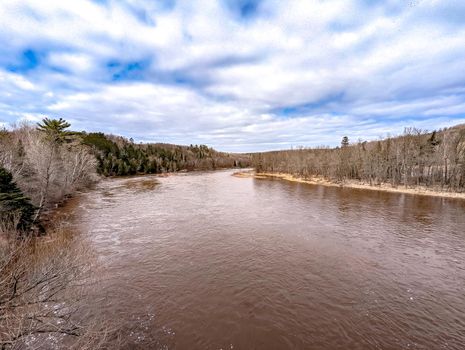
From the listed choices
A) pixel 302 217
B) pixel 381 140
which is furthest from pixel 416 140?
pixel 302 217

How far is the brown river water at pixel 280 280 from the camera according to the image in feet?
32.1

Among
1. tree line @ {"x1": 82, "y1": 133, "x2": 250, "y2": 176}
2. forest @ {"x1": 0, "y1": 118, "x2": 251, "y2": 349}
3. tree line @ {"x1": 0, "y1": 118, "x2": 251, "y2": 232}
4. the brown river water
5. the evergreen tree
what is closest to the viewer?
forest @ {"x1": 0, "y1": 118, "x2": 251, "y2": 349}

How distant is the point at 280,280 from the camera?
45.4 feet

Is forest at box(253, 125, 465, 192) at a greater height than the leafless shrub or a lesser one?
greater

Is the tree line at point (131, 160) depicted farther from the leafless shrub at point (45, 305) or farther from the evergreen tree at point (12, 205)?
the leafless shrub at point (45, 305)

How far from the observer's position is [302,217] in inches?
1083

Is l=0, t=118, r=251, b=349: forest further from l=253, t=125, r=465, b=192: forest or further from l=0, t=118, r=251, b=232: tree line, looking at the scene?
l=253, t=125, r=465, b=192: forest

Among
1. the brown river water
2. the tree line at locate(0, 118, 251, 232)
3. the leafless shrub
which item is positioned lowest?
the brown river water

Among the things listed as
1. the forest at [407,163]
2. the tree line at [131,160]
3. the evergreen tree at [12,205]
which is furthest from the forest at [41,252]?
the forest at [407,163]

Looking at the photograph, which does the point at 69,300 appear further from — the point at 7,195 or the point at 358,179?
the point at 358,179

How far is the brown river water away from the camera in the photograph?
32.1 ft

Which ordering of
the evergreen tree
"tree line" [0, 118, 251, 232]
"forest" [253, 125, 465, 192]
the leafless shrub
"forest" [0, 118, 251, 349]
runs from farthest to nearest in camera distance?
"forest" [253, 125, 465, 192] < "tree line" [0, 118, 251, 232] < the evergreen tree < "forest" [0, 118, 251, 349] < the leafless shrub

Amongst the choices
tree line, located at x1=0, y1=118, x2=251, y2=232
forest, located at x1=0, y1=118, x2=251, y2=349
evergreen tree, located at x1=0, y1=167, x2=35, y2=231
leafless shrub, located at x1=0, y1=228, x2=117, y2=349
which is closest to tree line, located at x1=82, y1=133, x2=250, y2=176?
Result: tree line, located at x1=0, y1=118, x2=251, y2=232

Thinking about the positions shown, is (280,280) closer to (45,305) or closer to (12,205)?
(45,305)
